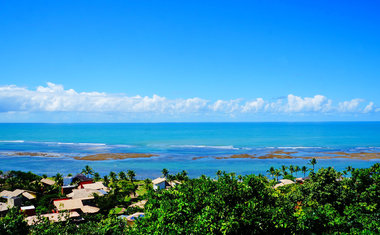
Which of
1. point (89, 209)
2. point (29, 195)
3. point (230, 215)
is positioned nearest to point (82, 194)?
point (89, 209)

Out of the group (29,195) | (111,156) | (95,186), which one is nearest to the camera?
(29,195)

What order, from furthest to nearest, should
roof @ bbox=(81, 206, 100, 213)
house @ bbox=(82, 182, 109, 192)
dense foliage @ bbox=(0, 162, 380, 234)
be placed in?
house @ bbox=(82, 182, 109, 192) → roof @ bbox=(81, 206, 100, 213) → dense foliage @ bbox=(0, 162, 380, 234)

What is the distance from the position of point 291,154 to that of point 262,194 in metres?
83.2

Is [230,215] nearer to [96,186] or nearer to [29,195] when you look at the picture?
[29,195]

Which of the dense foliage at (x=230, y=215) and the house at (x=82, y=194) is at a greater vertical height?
the dense foliage at (x=230, y=215)

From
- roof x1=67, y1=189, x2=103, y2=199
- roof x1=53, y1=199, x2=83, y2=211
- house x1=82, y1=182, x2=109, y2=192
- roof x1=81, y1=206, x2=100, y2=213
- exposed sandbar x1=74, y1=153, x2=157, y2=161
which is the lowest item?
exposed sandbar x1=74, y1=153, x2=157, y2=161

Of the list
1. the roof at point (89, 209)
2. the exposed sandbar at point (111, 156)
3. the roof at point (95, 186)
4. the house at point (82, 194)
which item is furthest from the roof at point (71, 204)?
the exposed sandbar at point (111, 156)

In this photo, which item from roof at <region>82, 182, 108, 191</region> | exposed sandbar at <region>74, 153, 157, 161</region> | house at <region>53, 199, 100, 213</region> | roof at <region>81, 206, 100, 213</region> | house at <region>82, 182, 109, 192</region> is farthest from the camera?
exposed sandbar at <region>74, 153, 157, 161</region>

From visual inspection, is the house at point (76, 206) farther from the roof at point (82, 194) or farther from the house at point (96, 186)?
the house at point (96, 186)

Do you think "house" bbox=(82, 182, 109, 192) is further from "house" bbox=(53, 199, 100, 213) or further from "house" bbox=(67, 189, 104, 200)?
"house" bbox=(53, 199, 100, 213)

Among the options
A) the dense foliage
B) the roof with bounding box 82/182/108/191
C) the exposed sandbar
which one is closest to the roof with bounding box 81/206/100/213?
the roof with bounding box 82/182/108/191

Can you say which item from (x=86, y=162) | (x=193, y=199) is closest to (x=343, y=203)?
(x=193, y=199)

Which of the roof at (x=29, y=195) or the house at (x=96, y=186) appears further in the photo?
the house at (x=96, y=186)

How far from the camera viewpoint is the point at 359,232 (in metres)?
11.6
